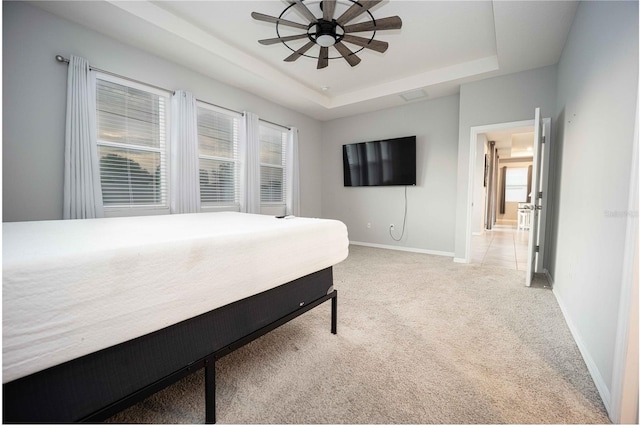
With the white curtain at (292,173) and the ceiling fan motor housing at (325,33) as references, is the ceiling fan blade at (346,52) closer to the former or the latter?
the ceiling fan motor housing at (325,33)

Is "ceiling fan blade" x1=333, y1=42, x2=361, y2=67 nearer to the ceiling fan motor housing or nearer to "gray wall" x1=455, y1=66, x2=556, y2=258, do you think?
the ceiling fan motor housing

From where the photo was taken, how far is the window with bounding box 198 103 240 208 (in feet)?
11.6

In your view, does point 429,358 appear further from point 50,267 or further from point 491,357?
point 50,267

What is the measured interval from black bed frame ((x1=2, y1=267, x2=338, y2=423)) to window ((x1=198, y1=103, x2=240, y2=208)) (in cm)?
261

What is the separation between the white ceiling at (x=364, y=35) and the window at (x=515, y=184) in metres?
8.66

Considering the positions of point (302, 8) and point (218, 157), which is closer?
point (302, 8)

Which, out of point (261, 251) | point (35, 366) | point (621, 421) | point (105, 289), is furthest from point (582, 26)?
point (35, 366)

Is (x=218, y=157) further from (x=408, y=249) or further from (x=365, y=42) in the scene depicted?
(x=408, y=249)

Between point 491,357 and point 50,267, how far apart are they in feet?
6.97

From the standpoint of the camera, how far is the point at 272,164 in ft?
15.0

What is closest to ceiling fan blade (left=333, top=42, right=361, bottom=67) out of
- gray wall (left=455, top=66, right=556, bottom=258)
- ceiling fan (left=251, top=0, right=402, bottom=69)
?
ceiling fan (left=251, top=0, right=402, bottom=69)

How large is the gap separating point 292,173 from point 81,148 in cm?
288

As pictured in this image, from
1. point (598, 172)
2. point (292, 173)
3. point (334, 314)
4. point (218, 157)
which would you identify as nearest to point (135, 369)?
point (334, 314)

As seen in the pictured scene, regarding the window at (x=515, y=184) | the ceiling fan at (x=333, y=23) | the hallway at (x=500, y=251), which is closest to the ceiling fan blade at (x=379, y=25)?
the ceiling fan at (x=333, y=23)
